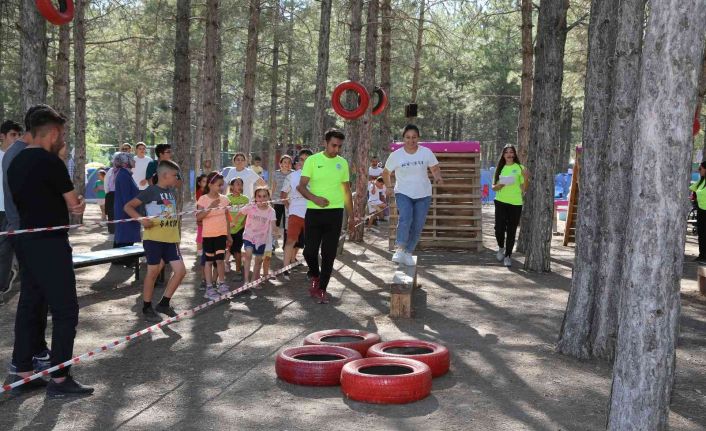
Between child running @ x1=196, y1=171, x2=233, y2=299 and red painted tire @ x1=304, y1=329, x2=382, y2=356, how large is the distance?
274 centimetres

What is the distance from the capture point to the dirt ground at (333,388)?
4.92 m

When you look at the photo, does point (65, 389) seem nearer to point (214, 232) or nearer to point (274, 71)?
point (214, 232)

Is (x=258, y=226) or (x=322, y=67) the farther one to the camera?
(x=322, y=67)

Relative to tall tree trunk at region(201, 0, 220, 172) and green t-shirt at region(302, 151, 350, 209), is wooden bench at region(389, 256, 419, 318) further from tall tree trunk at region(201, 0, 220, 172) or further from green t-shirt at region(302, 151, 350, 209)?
tall tree trunk at region(201, 0, 220, 172)

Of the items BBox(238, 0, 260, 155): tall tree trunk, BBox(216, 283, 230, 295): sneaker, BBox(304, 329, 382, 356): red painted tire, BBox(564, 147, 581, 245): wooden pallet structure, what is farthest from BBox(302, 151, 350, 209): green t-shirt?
BBox(238, 0, 260, 155): tall tree trunk

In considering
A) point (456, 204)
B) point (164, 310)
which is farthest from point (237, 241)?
point (456, 204)

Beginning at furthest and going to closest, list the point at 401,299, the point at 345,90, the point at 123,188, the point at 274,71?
the point at 274,71 < the point at 345,90 < the point at 123,188 < the point at 401,299

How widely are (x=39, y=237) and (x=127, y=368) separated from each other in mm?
1495

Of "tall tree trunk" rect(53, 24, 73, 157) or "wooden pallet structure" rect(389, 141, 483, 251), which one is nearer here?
"wooden pallet structure" rect(389, 141, 483, 251)

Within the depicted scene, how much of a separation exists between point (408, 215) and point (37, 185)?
519cm

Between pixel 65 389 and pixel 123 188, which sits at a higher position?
pixel 123 188

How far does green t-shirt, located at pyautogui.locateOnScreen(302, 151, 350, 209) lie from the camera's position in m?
8.90

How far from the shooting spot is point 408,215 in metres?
9.43

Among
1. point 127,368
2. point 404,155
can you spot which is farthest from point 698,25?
point 404,155
